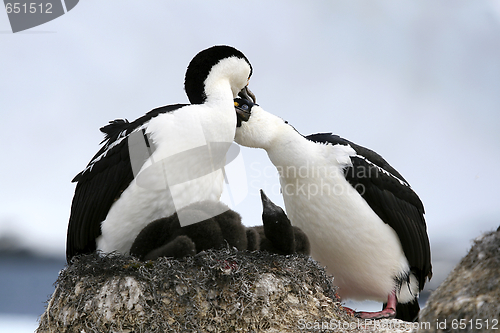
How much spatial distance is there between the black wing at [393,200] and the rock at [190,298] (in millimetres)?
1158

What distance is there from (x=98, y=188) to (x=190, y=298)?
42.1 inches

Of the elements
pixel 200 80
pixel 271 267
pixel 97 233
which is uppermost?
pixel 200 80

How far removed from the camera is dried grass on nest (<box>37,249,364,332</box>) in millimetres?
2715

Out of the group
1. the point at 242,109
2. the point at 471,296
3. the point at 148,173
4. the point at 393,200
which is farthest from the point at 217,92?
the point at 471,296

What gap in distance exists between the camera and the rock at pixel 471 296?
1.83 meters

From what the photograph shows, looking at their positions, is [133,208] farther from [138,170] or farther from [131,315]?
[131,315]

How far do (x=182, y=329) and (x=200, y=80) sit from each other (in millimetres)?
1755

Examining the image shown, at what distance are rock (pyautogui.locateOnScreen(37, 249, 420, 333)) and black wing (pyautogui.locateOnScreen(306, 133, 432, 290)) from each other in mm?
1158

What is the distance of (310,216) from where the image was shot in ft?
12.9

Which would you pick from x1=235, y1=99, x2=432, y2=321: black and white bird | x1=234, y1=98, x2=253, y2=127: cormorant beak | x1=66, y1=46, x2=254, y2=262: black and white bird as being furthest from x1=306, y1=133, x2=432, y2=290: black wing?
x1=66, y1=46, x2=254, y2=262: black and white bird

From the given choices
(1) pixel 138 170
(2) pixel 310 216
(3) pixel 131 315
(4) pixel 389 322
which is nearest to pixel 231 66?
(1) pixel 138 170

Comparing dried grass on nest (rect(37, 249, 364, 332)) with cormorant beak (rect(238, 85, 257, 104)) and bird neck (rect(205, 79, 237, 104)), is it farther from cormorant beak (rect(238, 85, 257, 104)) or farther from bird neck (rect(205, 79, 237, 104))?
cormorant beak (rect(238, 85, 257, 104))

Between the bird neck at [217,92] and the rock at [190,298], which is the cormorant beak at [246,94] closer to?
the bird neck at [217,92]

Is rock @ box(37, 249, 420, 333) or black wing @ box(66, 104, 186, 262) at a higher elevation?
black wing @ box(66, 104, 186, 262)
